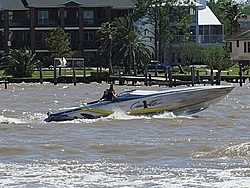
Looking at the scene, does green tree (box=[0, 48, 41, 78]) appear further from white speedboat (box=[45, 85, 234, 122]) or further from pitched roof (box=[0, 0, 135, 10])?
white speedboat (box=[45, 85, 234, 122])

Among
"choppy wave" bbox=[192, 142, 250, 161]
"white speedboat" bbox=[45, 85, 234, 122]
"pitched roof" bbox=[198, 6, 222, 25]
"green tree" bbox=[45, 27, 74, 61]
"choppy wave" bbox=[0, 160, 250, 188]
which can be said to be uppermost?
"pitched roof" bbox=[198, 6, 222, 25]

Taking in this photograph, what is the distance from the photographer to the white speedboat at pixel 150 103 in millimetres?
29297

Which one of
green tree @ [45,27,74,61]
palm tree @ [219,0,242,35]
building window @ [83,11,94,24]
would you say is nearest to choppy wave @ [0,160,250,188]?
green tree @ [45,27,74,61]

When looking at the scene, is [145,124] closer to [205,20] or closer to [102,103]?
[102,103]

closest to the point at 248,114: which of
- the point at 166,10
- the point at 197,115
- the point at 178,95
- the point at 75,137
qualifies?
the point at 197,115

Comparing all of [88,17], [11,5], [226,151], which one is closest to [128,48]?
[88,17]

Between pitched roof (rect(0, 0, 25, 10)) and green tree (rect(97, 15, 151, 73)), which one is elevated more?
pitched roof (rect(0, 0, 25, 10))

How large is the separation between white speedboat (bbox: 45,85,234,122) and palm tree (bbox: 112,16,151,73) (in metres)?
37.7

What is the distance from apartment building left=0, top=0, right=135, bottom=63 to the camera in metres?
87.7

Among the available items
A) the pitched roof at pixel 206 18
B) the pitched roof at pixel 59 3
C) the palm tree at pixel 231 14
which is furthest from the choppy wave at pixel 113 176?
the palm tree at pixel 231 14

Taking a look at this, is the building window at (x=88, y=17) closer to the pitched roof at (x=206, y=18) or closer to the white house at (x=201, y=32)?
the white house at (x=201, y=32)

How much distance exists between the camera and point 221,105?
38.9 m

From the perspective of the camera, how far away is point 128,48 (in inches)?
2717

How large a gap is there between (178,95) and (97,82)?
35.1m
